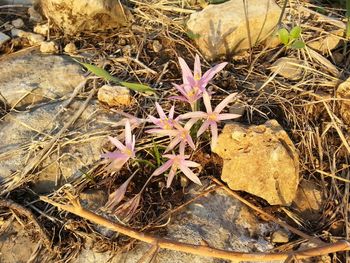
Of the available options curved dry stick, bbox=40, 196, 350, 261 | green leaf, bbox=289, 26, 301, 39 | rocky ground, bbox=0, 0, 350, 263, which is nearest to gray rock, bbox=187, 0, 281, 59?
rocky ground, bbox=0, 0, 350, 263

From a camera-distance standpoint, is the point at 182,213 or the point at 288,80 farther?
the point at 288,80

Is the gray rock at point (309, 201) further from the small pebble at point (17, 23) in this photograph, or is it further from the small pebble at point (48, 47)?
the small pebble at point (17, 23)

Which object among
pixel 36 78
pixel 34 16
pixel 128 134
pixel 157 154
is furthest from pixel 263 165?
pixel 34 16

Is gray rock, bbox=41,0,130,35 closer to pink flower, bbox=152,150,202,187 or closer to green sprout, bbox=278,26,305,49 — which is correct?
green sprout, bbox=278,26,305,49

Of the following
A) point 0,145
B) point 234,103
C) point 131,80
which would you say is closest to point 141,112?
point 131,80

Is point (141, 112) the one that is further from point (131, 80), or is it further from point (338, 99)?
point (338, 99)

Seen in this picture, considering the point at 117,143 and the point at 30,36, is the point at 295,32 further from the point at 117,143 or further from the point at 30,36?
the point at 30,36

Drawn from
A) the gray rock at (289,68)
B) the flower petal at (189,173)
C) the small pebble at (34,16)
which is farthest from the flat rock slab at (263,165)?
the small pebble at (34,16)
